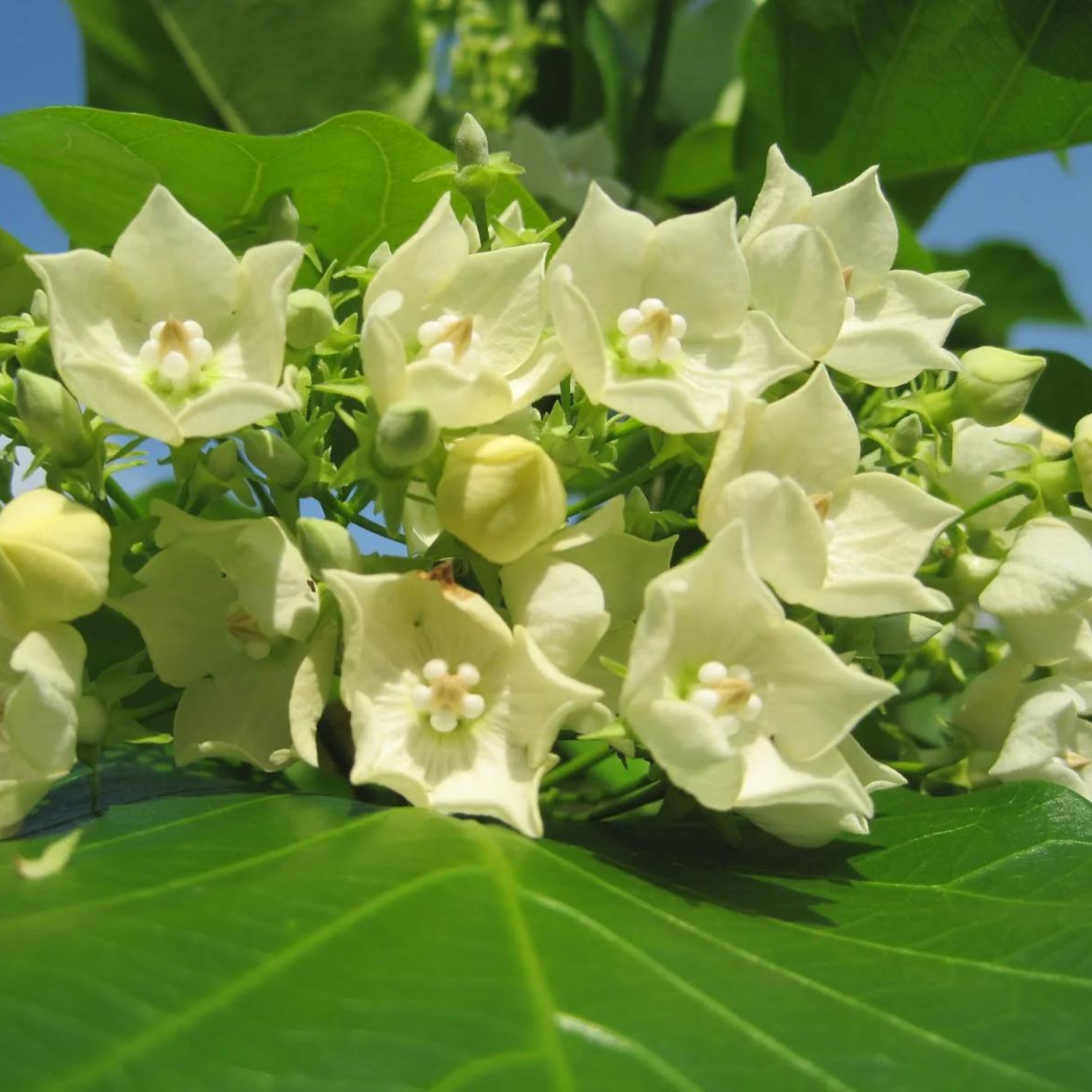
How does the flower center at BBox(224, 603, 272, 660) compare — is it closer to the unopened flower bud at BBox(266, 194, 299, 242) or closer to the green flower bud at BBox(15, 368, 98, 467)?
the green flower bud at BBox(15, 368, 98, 467)

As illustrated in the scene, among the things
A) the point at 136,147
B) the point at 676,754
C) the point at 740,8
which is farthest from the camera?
the point at 740,8

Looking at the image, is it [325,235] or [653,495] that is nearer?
[325,235]

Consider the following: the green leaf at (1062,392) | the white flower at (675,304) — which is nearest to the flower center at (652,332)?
the white flower at (675,304)

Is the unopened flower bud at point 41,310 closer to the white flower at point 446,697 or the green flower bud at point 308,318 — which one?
the green flower bud at point 308,318

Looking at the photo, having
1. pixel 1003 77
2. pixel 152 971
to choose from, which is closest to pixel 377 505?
pixel 152 971

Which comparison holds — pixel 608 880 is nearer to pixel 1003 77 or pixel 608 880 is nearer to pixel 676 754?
pixel 676 754

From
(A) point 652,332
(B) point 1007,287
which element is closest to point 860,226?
(A) point 652,332
